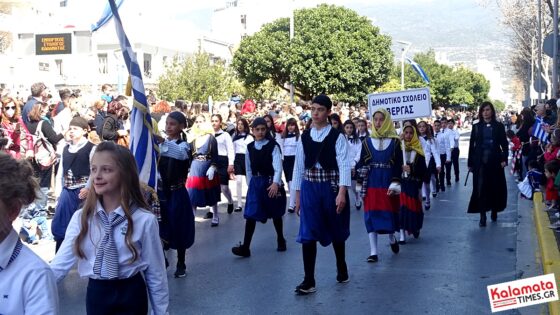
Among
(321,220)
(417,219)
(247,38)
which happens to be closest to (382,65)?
(247,38)

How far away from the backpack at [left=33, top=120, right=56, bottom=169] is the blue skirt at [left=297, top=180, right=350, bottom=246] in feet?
16.8

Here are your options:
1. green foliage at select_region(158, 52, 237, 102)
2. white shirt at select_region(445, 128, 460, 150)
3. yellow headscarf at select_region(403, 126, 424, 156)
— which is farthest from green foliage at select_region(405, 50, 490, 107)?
yellow headscarf at select_region(403, 126, 424, 156)

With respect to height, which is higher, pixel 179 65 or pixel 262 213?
pixel 179 65

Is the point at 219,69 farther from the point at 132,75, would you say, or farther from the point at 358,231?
the point at 132,75

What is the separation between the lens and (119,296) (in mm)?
4496

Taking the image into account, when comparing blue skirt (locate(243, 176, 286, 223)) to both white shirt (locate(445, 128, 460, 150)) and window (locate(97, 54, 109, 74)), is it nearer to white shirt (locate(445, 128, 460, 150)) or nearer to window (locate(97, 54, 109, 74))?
white shirt (locate(445, 128, 460, 150))

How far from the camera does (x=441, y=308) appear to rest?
7.61 meters

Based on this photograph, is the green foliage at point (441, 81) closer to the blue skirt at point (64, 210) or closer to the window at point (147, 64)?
the window at point (147, 64)

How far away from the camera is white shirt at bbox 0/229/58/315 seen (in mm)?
2969

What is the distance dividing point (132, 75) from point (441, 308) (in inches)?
133

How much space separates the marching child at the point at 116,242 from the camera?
434cm

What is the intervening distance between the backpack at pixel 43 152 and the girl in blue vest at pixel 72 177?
140 inches

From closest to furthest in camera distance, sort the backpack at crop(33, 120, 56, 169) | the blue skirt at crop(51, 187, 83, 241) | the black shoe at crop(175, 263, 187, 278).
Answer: the blue skirt at crop(51, 187, 83, 241)
the black shoe at crop(175, 263, 187, 278)
the backpack at crop(33, 120, 56, 169)

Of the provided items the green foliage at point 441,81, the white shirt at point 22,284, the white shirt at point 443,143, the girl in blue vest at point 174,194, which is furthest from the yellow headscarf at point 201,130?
the green foliage at point 441,81
